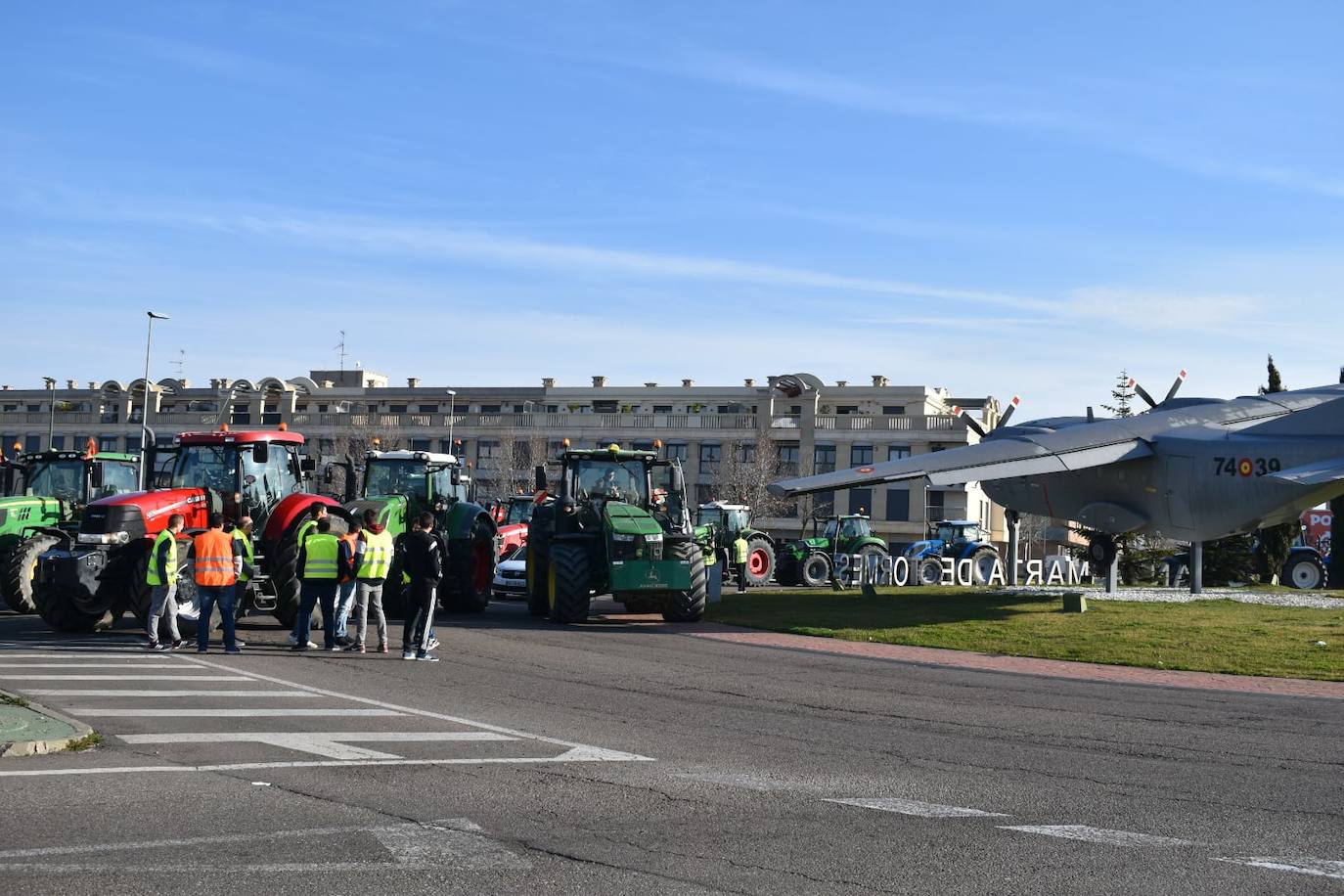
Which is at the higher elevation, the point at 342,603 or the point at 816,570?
the point at 816,570

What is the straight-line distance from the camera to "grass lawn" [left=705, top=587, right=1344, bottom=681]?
18.7 metres

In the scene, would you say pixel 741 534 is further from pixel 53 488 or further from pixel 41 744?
pixel 41 744

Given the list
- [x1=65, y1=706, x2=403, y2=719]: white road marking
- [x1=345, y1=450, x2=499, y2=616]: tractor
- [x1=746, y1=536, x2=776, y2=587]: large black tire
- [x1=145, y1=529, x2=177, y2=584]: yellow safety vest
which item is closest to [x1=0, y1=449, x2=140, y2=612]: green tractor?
[x1=345, y1=450, x2=499, y2=616]: tractor

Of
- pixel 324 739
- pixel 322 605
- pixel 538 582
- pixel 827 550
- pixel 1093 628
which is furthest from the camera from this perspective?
pixel 827 550

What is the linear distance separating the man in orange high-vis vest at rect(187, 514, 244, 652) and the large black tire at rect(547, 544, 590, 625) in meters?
6.52

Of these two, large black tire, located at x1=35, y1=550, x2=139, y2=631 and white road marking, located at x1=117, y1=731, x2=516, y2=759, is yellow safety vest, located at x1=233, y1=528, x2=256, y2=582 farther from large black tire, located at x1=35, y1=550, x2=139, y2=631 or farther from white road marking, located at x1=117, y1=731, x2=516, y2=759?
white road marking, located at x1=117, y1=731, x2=516, y2=759

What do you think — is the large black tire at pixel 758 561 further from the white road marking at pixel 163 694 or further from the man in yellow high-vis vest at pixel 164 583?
the white road marking at pixel 163 694

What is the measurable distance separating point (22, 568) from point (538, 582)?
8.69 metres

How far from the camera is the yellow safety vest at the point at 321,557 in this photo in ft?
57.5

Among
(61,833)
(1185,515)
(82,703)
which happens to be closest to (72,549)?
(82,703)

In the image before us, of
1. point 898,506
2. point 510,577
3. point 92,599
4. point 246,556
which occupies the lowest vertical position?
point 92,599

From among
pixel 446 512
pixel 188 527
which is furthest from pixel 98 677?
pixel 446 512

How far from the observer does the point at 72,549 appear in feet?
62.1

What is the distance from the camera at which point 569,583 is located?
2278 cm
